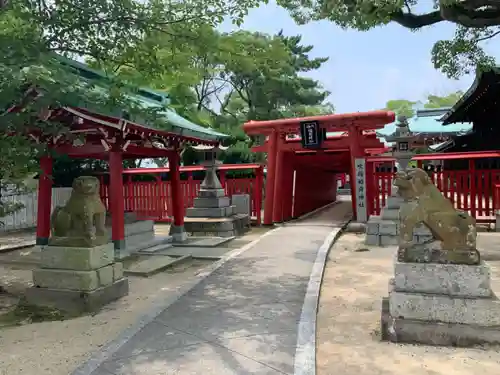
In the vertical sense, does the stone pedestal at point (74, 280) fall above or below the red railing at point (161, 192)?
below

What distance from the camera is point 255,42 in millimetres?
7387

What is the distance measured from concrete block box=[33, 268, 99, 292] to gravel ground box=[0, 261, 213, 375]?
41cm

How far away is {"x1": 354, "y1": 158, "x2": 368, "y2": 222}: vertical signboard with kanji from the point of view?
42.2 feet

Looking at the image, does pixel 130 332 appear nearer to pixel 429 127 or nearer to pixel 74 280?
pixel 74 280

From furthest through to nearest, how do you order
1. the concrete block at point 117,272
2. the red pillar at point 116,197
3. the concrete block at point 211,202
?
the concrete block at point 211,202, the red pillar at point 116,197, the concrete block at point 117,272

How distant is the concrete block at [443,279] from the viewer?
14.0 feet

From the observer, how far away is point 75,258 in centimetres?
583

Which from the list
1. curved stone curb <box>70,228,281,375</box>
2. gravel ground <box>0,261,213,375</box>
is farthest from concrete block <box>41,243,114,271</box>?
curved stone curb <box>70,228,281,375</box>

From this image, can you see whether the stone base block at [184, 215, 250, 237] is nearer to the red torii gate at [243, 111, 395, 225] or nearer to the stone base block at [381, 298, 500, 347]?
the red torii gate at [243, 111, 395, 225]

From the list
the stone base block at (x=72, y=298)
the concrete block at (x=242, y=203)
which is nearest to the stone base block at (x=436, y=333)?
the stone base block at (x=72, y=298)

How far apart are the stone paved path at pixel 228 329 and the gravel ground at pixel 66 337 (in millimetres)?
411

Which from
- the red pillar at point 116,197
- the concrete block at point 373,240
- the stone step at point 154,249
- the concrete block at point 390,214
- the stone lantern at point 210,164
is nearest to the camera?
the red pillar at point 116,197

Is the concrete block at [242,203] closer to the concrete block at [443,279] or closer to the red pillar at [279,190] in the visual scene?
the red pillar at [279,190]

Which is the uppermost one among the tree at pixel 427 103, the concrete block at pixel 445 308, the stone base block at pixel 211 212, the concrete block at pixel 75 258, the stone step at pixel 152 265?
the tree at pixel 427 103
